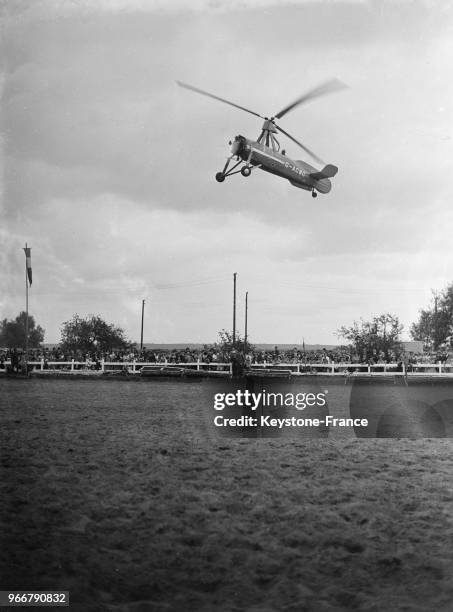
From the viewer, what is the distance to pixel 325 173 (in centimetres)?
1672

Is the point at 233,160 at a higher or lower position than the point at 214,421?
higher

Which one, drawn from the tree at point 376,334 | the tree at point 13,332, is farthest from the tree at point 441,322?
→ the tree at point 13,332

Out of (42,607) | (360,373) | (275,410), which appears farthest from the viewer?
(360,373)

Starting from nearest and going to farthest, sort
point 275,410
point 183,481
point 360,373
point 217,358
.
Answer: point 183,481
point 275,410
point 360,373
point 217,358

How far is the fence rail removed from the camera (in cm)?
2478

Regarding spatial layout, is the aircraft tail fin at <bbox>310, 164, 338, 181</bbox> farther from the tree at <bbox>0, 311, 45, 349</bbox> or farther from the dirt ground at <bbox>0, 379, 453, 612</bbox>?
the dirt ground at <bbox>0, 379, 453, 612</bbox>

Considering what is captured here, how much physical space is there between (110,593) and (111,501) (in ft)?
5.64

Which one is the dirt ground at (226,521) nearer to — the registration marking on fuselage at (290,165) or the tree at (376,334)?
the registration marking on fuselage at (290,165)

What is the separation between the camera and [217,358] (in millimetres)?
26922

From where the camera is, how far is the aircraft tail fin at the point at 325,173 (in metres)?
16.6

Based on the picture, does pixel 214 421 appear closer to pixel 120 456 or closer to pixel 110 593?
pixel 120 456

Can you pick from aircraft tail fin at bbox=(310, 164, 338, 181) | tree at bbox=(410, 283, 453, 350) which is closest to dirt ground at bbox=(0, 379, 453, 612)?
aircraft tail fin at bbox=(310, 164, 338, 181)

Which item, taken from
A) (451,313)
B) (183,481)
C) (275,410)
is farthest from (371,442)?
(451,313)

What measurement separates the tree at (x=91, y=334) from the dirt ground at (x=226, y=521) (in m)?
32.3
